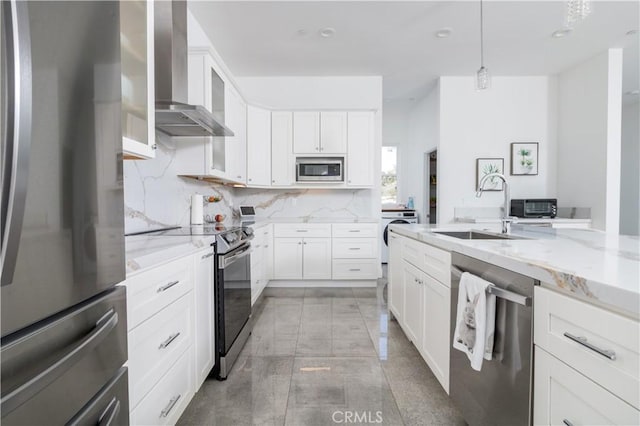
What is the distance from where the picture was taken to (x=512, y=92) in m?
4.39

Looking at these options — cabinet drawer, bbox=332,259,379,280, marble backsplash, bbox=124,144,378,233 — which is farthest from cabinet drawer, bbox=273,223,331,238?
marble backsplash, bbox=124,144,378,233

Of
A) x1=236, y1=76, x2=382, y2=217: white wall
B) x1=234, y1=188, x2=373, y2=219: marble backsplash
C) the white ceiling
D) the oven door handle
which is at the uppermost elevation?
the white ceiling

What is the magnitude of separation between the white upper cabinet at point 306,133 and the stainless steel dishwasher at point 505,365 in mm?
3050

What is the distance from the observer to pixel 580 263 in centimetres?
93

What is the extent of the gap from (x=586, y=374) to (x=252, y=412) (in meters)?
1.46

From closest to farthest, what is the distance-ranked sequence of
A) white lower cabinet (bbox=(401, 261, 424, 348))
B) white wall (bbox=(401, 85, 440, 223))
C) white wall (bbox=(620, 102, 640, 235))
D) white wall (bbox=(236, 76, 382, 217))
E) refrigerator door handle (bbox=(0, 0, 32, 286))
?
refrigerator door handle (bbox=(0, 0, 32, 286)) → white lower cabinet (bbox=(401, 261, 424, 348)) → white wall (bbox=(236, 76, 382, 217)) → white wall (bbox=(401, 85, 440, 223)) → white wall (bbox=(620, 102, 640, 235))

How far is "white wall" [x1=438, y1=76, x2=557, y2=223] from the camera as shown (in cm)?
438

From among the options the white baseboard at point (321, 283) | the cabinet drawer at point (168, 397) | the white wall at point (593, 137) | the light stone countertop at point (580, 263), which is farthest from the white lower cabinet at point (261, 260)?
the white wall at point (593, 137)

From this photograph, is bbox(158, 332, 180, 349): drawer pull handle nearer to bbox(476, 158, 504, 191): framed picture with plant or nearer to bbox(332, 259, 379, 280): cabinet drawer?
bbox(332, 259, 379, 280): cabinet drawer

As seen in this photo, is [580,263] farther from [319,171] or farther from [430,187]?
[430,187]

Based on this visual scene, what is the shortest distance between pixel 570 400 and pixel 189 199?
9.32ft

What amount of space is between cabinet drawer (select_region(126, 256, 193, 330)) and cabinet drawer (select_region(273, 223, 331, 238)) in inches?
92.1

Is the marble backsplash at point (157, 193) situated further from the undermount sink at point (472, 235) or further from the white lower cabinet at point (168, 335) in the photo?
the undermount sink at point (472, 235)

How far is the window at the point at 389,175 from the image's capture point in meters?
6.04
